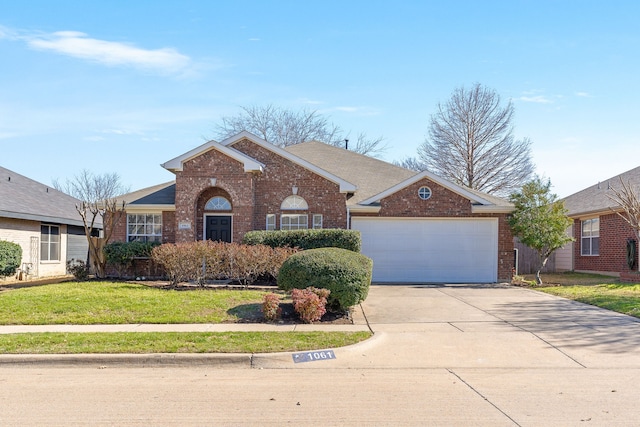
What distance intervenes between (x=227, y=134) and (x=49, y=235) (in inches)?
891

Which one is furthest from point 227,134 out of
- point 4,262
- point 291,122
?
point 4,262

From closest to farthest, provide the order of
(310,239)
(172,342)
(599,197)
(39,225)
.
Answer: (172,342)
(310,239)
(39,225)
(599,197)

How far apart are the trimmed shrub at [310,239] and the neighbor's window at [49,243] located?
11.1 meters

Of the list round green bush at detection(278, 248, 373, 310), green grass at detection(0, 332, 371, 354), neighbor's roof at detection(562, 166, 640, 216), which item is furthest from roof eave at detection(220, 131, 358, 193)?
green grass at detection(0, 332, 371, 354)

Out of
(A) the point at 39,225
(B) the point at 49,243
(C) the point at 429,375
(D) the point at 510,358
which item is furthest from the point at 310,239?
(B) the point at 49,243

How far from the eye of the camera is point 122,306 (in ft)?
41.7

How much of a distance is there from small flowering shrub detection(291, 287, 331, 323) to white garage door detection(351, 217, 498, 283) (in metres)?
8.81

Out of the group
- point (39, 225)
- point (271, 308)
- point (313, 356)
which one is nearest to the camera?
point (313, 356)

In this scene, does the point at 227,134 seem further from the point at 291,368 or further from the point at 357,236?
the point at 291,368

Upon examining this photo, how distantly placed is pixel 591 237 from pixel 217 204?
16.6 meters

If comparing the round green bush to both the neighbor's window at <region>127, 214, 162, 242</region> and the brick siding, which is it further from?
the brick siding

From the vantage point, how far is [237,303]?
13.2 metres

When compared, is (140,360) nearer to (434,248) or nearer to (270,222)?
(270,222)

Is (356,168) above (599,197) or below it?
above
